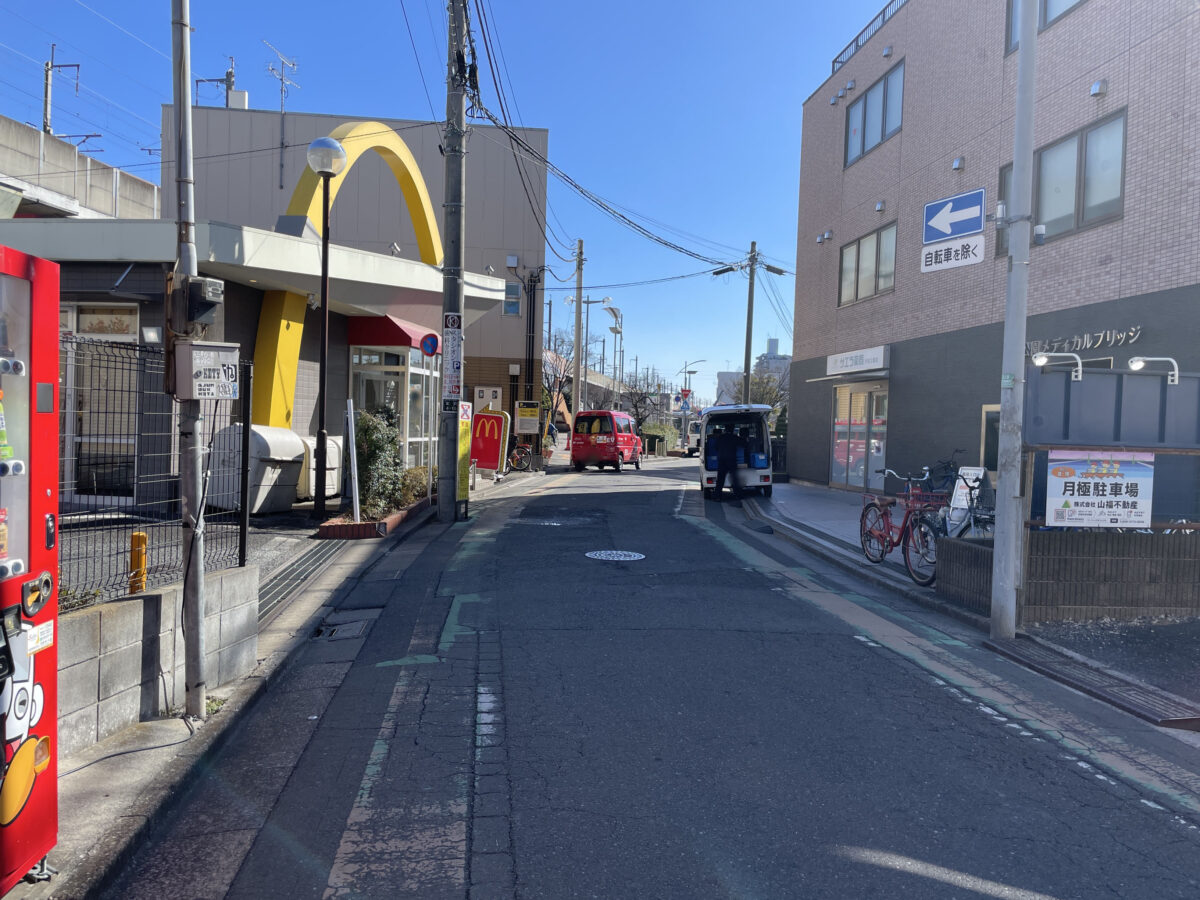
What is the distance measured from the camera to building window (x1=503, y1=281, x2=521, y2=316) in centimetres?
3191

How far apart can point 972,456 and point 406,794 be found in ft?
48.6

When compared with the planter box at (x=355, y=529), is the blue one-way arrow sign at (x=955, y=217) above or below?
above

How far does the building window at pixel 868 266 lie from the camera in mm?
20625

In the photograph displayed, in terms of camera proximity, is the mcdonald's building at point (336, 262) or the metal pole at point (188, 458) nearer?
the metal pole at point (188, 458)

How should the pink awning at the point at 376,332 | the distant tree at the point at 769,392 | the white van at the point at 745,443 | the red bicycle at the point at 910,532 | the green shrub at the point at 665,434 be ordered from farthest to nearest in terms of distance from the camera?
the distant tree at the point at 769,392, the green shrub at the point at 665,434, the white van at the point at 745,443, the pink awning at the point at 376,332, the red bicycle at the point at 910,532

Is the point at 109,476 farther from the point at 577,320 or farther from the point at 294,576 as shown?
the point at 577,320

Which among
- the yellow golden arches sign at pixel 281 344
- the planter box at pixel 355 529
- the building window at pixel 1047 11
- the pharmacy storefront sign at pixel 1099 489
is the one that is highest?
the building window at pixel 1047 11

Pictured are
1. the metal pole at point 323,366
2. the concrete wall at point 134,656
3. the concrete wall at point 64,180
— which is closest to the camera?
the concrete wall at point 134,656

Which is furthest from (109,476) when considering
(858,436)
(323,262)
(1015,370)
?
(858,436)

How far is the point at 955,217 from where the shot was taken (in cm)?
798

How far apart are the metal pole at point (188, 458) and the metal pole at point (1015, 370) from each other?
617cm

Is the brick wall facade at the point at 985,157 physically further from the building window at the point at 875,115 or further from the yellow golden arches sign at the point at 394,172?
the yellow golden arches sign at the point at 394,172

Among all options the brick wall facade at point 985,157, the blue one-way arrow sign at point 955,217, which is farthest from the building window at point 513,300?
the blue one-way arrow sign at point 955,217

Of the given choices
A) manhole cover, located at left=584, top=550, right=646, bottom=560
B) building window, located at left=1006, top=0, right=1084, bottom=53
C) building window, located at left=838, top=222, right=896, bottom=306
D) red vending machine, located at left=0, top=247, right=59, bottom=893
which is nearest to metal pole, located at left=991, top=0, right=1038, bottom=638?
manhole cover, located at left=584, top=550, right=646, bottom=560
